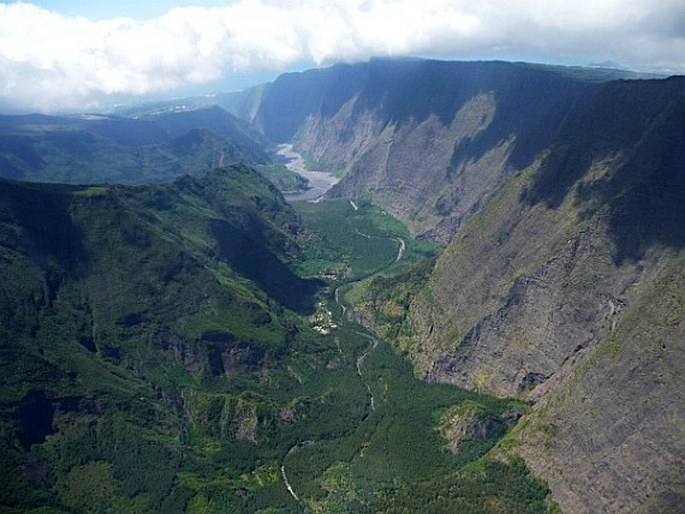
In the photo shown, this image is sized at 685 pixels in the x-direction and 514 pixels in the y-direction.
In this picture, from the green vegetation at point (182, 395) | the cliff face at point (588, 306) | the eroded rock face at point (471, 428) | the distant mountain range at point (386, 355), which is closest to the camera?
the cliff face at point (588, 306)

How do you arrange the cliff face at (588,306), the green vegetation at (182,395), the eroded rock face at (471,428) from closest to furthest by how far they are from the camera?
1. the cliff face at (588,306)
2. the green vegetation at (182,395)
3. the eroded rock face at (471,428)

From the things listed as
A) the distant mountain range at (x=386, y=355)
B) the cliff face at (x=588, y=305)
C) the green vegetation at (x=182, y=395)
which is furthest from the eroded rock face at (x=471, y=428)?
the cliff face at (x=588, y=305)

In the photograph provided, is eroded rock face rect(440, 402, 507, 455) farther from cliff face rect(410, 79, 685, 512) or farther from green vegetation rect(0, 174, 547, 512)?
cliff face rect(410, 79, 685, 512)

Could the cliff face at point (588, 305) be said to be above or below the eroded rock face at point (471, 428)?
above

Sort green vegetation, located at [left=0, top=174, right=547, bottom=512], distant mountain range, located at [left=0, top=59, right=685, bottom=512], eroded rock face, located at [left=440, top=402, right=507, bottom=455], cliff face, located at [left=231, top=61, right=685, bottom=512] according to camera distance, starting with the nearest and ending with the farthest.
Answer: cliff face, located at [left=231, top=61, right=685, bottom=512], distant mountain range, located at [left=0, top=59, right=685, bottom=512], green vegetation, located at [left=0, top=174, right=547, bottom=512], eroded rock face, located at [left=440, top=402, right=507, bottom=455]

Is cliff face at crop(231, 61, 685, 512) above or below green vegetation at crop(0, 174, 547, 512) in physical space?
above

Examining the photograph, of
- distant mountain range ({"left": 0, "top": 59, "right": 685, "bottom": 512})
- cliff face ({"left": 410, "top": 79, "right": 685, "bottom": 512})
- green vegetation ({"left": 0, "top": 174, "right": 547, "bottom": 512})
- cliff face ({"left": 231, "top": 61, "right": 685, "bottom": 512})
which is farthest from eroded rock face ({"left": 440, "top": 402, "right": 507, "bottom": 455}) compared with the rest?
cliff face ({"left": 410, "top": 79, "right": 685, "bottom": 512})

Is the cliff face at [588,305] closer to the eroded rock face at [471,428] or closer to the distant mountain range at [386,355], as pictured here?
the distant mountain range at [386,355]

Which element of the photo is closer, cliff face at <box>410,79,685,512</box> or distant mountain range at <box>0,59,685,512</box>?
cliff face at <box>410,79,685,512</box>

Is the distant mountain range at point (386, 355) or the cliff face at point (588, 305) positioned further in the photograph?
the distant mountain range at point (386, 355)

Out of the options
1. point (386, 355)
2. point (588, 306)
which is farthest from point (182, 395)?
point (588, 306)
